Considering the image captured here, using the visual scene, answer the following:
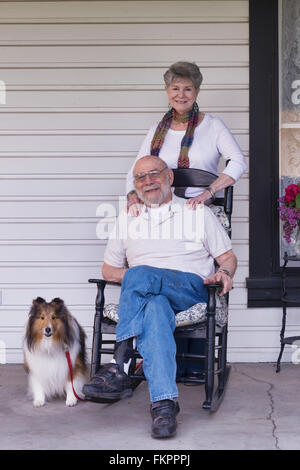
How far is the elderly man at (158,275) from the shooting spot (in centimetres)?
311

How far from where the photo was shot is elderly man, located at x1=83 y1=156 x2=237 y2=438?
311 centimetres

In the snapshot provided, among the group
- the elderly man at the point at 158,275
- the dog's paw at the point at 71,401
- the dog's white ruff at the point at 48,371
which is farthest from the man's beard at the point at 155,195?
the dog's paw at the point at 71,401

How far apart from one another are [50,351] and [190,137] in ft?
4.64

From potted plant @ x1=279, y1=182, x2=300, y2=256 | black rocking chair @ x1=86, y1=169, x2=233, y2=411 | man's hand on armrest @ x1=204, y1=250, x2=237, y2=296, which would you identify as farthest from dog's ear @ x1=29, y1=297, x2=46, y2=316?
potted plant @ x1=279, y1=182, x2=300, y2=256

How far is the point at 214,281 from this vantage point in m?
3.40

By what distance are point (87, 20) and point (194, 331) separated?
2277 millimetres

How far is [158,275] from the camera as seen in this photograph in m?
3.33

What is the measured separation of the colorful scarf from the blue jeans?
31.4 inches

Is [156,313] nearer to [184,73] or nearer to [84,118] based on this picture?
→ [184,73]

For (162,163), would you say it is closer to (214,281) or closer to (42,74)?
(214,281)

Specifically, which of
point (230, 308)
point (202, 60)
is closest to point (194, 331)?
point (230, 308)

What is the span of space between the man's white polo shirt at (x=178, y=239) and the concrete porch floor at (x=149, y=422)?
0.71 metres

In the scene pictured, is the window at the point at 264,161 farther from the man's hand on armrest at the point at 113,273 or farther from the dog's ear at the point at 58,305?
the dog's ear at the point at 58,305
